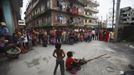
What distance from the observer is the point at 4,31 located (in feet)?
28.7

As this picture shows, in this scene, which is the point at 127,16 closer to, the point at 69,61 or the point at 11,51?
the point at 69,61

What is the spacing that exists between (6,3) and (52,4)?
11.6 m

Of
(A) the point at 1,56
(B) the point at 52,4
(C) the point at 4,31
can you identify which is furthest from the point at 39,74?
(B) the point at 52,4

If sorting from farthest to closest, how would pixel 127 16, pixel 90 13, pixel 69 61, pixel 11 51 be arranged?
pixel 90 13
pixel 127 16
pixel 11 51
pixel 69 61

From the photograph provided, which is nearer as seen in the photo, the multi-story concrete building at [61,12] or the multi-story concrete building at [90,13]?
the multi-story concrete building at [61,12]

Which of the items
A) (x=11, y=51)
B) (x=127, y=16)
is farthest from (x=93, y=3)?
(x=11, y=51)

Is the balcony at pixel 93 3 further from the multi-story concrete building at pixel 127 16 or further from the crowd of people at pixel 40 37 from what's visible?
the crowd of people at pixel 40 37

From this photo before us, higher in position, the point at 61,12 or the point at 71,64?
the point at 61,12

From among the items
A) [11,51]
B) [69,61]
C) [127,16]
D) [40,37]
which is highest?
[127,16]

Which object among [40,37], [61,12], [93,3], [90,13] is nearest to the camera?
[40,37]

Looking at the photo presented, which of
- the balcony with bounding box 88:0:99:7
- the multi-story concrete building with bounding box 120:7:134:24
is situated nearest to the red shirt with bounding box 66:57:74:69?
the multi-story concrete building with bounding box 120:7:134:24

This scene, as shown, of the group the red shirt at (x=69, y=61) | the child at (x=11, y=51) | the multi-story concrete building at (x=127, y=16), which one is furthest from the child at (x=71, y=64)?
the multi-story concrete building at (x=127, y=16)

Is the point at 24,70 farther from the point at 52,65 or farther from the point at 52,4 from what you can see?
the point at 52,4

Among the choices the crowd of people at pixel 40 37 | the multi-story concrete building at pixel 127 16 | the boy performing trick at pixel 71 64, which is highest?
the multi-story concrete building at pixel 127 16
